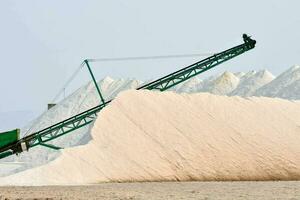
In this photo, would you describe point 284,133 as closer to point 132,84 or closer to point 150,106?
point 150,106

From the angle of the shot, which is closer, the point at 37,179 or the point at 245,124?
the point at 37,179

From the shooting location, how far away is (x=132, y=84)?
68250 mm

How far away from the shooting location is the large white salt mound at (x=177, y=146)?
21562 mm

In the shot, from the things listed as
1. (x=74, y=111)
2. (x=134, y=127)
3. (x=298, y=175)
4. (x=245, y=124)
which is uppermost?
(x=74, y=111)

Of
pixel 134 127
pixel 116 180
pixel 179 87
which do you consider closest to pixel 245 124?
pixel 134 127

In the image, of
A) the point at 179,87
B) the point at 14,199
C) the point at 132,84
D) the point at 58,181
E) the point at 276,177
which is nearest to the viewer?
the point at 14,199

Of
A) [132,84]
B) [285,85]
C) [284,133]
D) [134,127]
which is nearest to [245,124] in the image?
[284,133]

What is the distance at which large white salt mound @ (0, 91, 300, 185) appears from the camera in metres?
21.6

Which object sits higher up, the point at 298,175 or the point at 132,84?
the point at 132,84

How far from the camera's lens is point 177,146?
23.6 m

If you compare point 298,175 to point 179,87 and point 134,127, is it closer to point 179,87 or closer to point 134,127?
point 134,127

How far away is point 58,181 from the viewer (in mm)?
20656

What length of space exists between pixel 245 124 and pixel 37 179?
32.3 feet

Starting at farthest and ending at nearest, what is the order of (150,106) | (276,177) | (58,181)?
1. (150,106)
2. (276,177)
3. (58,181)
